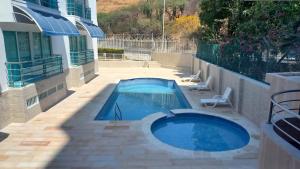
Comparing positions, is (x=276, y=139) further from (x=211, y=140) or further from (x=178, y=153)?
(x=211, y=140)

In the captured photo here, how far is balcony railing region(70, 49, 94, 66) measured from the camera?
1742 centimetres

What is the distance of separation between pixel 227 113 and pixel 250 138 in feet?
10.1

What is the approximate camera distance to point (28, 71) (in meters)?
11.5

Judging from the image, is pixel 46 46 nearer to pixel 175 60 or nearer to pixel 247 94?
pixel 247 94

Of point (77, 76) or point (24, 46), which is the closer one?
point (24, 46)

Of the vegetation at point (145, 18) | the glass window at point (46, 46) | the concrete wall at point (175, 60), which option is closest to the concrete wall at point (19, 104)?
the glass window at point (46, 46)

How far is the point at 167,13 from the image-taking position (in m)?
62.6

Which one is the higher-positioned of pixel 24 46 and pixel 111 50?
pixel 24 46

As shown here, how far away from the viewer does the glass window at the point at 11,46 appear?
1036 centimetres

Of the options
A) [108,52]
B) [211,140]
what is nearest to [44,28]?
[211,140]

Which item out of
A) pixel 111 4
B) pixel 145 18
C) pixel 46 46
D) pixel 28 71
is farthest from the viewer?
pixel 111 4

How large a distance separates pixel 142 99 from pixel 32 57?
264 inches

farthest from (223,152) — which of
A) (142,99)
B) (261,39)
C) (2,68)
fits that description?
(142,99)

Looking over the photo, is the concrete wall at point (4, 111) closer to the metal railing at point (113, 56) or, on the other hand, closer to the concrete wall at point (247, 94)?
the concrete wall at point (247, 94)
